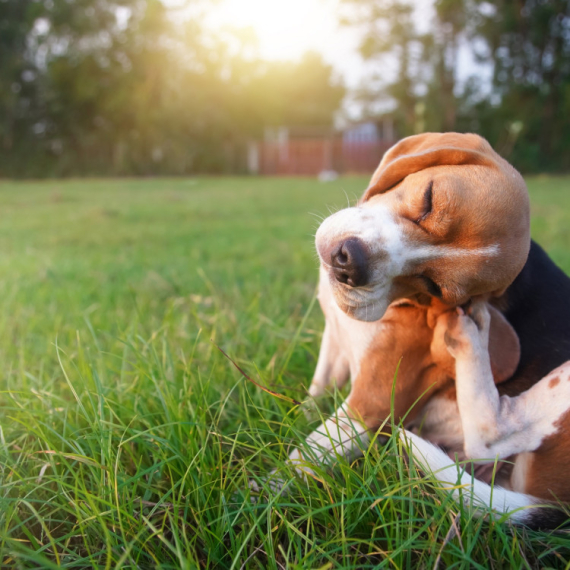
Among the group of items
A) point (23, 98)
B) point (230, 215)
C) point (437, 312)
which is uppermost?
point (23, 98)

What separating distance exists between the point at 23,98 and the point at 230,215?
1918 cm

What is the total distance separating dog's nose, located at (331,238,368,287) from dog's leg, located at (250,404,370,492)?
0.51 m

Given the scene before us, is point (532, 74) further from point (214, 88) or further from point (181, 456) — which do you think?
point (181, 456)

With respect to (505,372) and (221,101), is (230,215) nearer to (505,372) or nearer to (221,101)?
(505,372)

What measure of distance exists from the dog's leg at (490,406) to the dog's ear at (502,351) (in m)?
0.13

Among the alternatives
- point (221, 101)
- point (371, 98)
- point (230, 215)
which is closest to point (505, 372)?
point (230, 215)

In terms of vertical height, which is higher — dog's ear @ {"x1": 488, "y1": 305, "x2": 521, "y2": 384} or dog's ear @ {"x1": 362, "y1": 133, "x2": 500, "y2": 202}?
dog's ear @ {"x1": 362, "y1": 133, "x2": 500, "y2": 202}

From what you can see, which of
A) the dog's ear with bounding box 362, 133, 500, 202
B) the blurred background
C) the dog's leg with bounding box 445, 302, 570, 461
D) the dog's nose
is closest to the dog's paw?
the dog's leg with bounding box 445, 302, 570, 461

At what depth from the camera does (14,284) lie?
4.51m

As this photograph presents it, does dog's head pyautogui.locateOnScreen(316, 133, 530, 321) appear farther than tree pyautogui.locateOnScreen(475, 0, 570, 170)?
No

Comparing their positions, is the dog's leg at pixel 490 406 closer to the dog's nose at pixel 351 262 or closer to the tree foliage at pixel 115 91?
the dog's nose at pixel 351 262

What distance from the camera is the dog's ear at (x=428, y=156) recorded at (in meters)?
2.14

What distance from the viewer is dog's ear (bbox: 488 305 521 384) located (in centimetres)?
219

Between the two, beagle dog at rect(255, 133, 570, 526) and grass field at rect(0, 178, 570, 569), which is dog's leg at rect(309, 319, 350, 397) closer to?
grass field at rect(0, 178, 570, 569)
